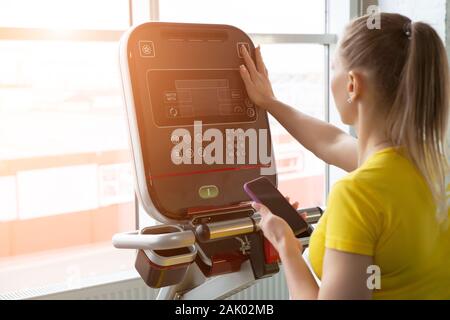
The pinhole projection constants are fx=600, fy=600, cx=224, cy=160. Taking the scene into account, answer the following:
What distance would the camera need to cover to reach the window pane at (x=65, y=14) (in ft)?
7.97

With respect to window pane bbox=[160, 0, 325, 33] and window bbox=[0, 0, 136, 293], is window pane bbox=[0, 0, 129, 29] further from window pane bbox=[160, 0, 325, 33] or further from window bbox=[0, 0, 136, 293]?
window pane bbox=[160, 0, 325, 33]

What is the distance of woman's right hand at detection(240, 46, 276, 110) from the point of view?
5.79ft

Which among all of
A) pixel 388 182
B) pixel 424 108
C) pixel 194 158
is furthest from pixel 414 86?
pixel 194 158

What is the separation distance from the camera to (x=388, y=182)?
115 centimetres

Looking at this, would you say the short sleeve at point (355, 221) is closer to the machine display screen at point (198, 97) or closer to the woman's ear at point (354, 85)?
the woman's ear at point (354, 85)

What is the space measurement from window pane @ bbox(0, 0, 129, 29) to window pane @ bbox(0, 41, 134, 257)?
0.08 m

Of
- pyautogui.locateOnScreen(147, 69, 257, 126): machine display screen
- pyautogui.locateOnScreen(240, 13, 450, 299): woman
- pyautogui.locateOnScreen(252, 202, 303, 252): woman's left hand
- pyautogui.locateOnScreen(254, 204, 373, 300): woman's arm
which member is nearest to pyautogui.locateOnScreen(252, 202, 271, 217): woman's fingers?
pyautogui.locateOnScreen(252, 202, 303, 252): woman's left hand

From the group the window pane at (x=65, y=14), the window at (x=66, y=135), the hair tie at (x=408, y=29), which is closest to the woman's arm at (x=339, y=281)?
the hair tie at (x=408, y=29)

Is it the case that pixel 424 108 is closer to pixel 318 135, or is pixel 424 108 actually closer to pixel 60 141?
pixel 318 135

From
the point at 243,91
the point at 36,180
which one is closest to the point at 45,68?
the point at 36,180

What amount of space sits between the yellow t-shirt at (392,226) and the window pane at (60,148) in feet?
5.51

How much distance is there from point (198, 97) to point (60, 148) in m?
1.19
